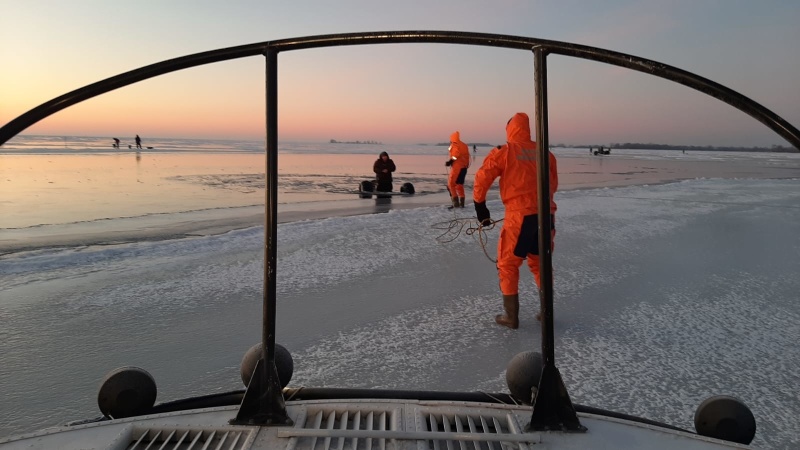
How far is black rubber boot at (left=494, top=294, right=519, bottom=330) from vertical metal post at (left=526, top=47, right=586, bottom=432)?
2263mm

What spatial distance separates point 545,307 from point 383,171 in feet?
41.6

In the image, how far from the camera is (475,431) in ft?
5.01

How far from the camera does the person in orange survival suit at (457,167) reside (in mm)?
10906

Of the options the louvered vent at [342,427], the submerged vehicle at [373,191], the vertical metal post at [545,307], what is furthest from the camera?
the submerged vehicle at [373,191]

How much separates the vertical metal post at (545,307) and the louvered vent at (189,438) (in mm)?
857

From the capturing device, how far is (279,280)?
4953 millimetres

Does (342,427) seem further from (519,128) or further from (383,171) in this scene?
(383,171)

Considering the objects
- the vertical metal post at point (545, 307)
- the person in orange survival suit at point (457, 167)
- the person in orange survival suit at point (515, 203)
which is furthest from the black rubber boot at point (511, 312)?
the person in orange survival suit at point (457, 167)

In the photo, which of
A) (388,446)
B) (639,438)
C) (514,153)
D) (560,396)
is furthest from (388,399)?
(514,153)

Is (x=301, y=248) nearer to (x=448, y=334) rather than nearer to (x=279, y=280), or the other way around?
Answer: (x=279, y=280)

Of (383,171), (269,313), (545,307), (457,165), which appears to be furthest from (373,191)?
(545,307)

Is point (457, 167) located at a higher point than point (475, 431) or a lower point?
higher

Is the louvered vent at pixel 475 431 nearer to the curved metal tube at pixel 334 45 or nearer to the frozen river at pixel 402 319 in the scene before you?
the curved metal tube at pixel 334 45

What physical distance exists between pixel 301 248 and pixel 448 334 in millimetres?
3252
